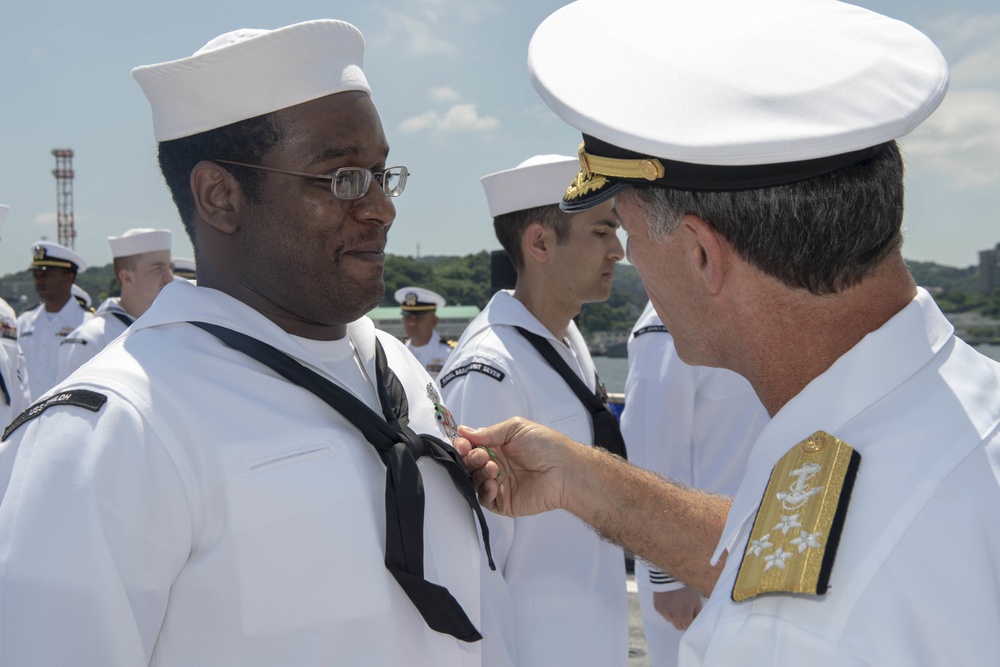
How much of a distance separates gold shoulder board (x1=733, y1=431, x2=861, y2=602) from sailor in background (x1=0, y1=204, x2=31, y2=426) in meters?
6.73

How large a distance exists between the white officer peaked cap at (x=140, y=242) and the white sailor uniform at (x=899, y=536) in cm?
737

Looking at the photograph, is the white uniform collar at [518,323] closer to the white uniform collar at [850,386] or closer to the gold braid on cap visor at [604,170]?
the gold braid on cap visor at [604,170]

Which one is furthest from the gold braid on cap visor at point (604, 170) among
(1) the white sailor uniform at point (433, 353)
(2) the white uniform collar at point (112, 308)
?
(1) the white sailor uniform at point (433, 353)

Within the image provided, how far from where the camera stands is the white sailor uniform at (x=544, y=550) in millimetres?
3434

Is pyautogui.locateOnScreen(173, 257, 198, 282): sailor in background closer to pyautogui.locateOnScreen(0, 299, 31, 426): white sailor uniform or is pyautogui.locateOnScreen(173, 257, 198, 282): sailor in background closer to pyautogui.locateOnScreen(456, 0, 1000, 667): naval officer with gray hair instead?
→ pyautogui.locateOnScreen(0, 299, 31, 426): white sailor uniform

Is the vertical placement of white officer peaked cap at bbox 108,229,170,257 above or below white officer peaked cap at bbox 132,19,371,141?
below

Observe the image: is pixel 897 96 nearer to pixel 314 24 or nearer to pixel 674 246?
pixel 674 246

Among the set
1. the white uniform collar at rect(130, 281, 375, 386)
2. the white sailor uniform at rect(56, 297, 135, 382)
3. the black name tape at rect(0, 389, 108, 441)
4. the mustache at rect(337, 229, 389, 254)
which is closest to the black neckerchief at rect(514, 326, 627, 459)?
the mustache at rect(337, 229, 389, 254)

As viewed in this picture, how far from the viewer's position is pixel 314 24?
6.72 ft

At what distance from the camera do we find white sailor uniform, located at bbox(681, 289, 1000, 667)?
1068 millimetres

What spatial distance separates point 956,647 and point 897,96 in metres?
0.82

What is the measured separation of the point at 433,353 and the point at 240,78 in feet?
34.9

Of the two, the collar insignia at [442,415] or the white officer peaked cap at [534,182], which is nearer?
the collar insignia at [442,415]

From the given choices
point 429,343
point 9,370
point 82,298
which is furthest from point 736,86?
point 82,298
